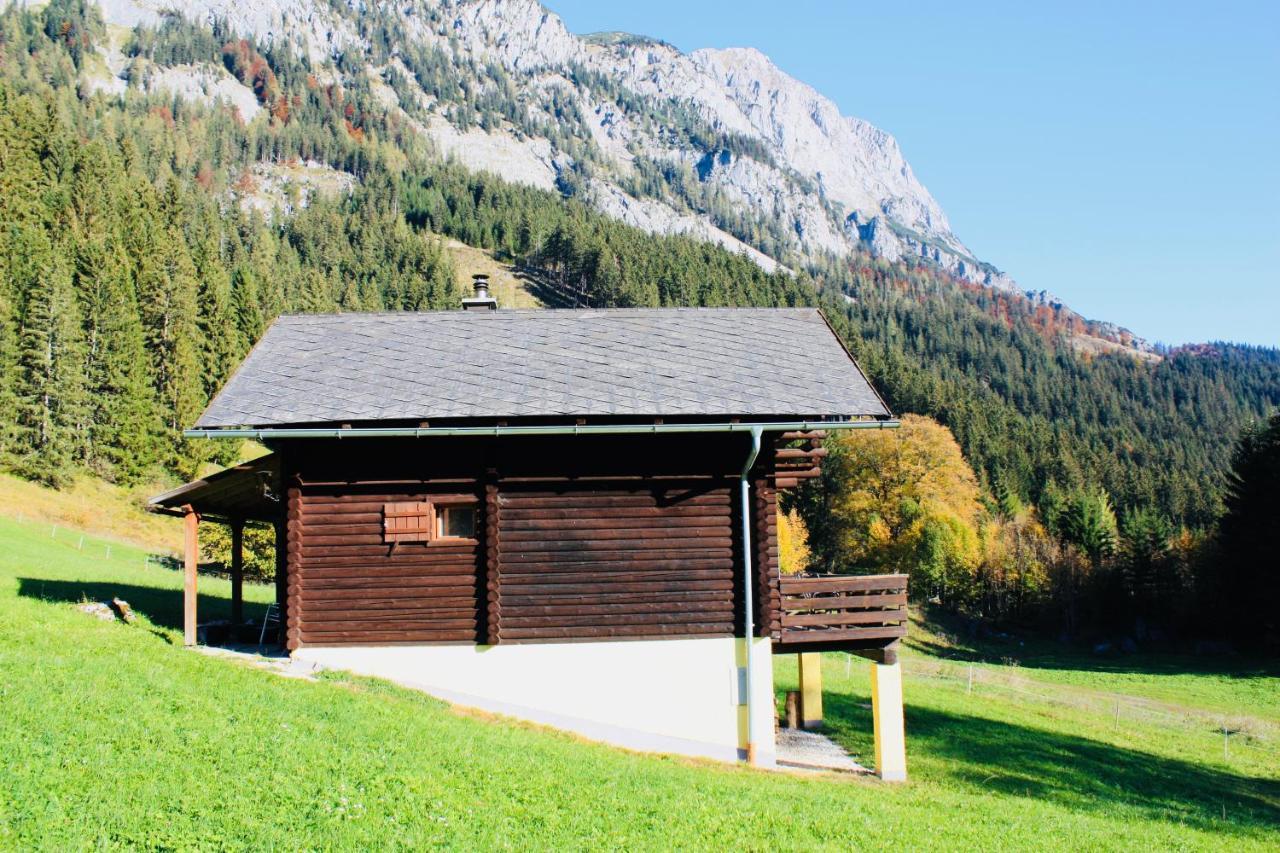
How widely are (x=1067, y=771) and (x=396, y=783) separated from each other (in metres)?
14.3

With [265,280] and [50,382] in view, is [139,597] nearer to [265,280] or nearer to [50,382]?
[50,382]

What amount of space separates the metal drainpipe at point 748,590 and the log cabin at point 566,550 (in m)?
0.04

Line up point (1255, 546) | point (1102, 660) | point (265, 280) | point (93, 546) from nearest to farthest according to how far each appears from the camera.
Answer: point (93, 546) < point (1102, 660) < point (1255, 546) < point (265, 280)

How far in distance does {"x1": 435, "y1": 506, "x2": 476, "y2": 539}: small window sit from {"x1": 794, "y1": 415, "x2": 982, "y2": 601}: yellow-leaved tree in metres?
40.2

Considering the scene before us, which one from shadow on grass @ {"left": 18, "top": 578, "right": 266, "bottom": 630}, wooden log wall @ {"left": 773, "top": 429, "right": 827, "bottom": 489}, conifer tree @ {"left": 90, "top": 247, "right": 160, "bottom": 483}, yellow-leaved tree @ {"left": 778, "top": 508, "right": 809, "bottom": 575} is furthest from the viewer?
conifer tree @ {"left": 90, "top": 247, "right": 160, "bottom": 483}

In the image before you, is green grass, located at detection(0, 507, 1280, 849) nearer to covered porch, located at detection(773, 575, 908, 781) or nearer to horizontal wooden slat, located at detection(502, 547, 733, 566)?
covered porch, located at detection(773, 575, 908, 781)

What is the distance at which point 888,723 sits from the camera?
15.1 m

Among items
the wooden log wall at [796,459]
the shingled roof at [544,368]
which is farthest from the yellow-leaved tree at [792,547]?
the wooden log wall at [796,459]

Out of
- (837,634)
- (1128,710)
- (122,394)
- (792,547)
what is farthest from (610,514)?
(122,394)

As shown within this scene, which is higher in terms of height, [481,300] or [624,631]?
[481,300]

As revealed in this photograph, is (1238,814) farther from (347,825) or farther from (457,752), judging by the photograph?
(347,825)

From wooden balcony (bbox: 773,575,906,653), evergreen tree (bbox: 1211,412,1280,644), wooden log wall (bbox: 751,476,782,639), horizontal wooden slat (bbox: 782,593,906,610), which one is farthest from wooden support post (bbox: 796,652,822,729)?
evergreen tree (bbox: 1211,412,1280,644)

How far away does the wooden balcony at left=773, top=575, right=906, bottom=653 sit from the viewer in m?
15.2

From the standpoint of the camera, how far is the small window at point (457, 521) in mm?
15461
